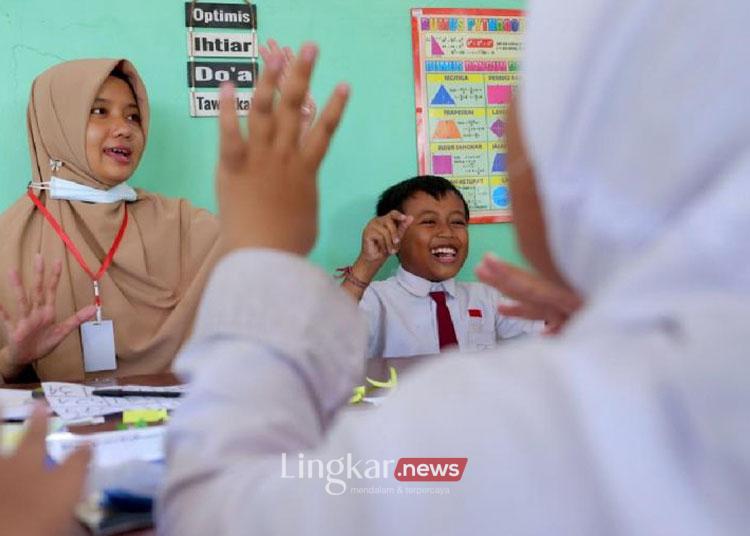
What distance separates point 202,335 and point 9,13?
74.4 inches

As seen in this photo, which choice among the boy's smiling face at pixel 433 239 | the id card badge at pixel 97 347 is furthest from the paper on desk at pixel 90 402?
the boy's smiling face at pixel 433 239

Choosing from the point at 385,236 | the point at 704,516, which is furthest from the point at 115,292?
the point at 704,516

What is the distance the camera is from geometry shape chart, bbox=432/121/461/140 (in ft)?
7.84

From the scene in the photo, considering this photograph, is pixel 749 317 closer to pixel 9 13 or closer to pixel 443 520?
pixel 443 520

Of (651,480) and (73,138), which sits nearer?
(651,480)

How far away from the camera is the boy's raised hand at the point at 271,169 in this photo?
49 centimetres

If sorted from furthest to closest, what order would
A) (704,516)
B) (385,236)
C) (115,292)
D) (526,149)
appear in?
(385,236)
(115,292)
(526,149)
(704,516)

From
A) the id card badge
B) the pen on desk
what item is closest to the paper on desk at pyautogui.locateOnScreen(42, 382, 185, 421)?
the pen on desk

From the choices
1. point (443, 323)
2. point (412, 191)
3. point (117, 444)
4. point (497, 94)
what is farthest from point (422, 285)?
point (117, 444)

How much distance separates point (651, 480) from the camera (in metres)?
0.29

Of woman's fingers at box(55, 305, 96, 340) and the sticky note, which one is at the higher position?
woman's fingers at box(55, 305, 96, 340)

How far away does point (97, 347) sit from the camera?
5.73 feet

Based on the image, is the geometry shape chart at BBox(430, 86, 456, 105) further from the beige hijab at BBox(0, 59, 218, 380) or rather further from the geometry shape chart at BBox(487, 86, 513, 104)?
the beige hijab at BBox(0, 59, 218, 380)

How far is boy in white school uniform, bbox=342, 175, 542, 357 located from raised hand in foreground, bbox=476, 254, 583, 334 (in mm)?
1418
